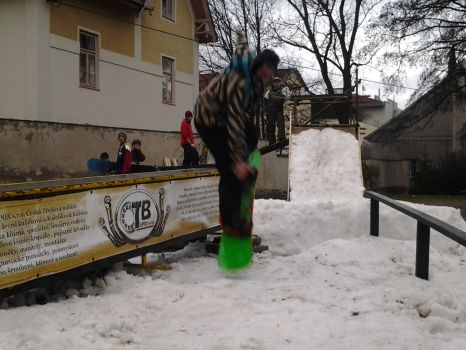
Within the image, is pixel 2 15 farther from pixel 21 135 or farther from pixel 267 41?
pixel 267 41

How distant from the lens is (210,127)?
13.5ft

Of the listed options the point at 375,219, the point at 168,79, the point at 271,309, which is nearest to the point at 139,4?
the point at 168,79

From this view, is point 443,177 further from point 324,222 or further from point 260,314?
point 260,314

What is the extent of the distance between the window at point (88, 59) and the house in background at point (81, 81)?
1.6 inches

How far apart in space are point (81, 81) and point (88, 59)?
3.53 feet

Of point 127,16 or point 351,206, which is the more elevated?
point 127,16

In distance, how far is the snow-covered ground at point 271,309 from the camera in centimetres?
352

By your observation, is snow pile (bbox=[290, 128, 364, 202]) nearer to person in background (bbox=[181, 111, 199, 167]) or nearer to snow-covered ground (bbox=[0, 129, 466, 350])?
person in background (bbox=[181, 111, 199, 167])

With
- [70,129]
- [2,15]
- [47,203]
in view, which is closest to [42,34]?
[2,15]

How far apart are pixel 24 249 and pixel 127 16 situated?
20.3 meters

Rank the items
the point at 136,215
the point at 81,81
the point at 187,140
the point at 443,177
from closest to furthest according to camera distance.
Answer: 1. the point at 136,215
2. the point at 187,140
3. the point at 81,81
4. the point at 443,177

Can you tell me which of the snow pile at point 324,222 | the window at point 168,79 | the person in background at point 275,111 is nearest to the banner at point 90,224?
the snow pile at point 324,222

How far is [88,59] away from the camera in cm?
2123

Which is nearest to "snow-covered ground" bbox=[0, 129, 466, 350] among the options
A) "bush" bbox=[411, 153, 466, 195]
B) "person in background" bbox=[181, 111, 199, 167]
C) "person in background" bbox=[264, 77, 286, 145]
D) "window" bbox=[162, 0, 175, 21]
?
"person in background" bbox=[181, 111, 199, 167]
